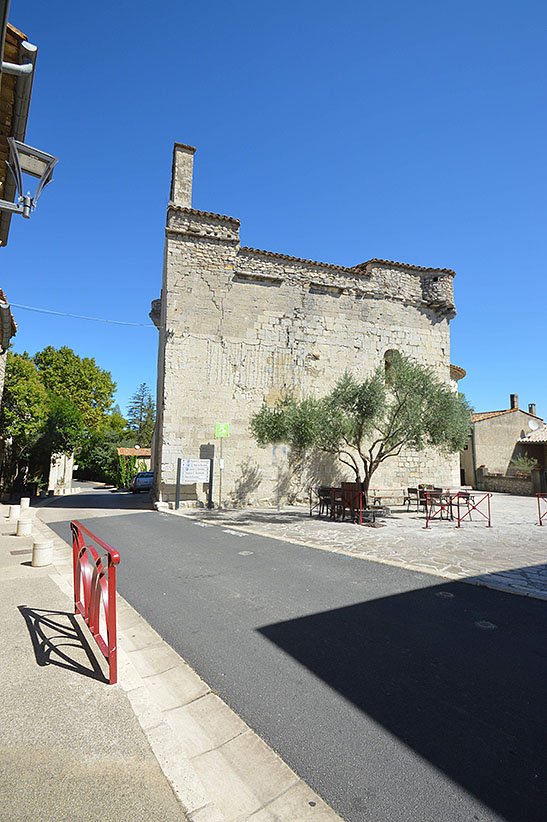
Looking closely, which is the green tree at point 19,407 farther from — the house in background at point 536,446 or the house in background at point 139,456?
the house in background at point 536,446

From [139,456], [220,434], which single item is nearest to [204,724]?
[220,434]

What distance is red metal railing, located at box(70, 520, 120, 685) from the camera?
2977mm

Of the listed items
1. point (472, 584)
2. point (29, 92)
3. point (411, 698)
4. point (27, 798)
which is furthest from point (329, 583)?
point (29, 92)

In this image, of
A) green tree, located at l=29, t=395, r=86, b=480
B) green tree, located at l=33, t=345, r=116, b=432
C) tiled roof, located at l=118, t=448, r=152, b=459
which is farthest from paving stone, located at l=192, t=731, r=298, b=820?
tiled roof, located at l=118, t=448, r=152, b=459

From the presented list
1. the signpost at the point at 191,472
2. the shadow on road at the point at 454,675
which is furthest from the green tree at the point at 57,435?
the shadow on road at the point at 454,675

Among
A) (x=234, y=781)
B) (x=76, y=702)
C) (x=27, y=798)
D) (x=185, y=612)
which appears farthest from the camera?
(x=185, y=612)

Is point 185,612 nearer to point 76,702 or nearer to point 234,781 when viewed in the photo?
point 76,702

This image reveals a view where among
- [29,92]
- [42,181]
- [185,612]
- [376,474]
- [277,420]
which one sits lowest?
[185,612]

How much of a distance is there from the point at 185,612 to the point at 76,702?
184 cm

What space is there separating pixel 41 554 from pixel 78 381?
3152cm

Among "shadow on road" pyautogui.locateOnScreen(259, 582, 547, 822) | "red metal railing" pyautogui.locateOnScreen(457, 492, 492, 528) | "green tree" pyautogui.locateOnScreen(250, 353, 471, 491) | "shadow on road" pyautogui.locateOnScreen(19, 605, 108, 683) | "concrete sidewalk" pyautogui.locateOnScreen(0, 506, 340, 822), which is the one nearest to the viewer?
"concrete sidewalk" pyautogui.locateOnScreen(0, 506, 340, 822)

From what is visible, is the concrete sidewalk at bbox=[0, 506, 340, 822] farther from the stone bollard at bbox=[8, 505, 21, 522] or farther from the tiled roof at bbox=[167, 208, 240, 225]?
the tiled roof at bbox=[167, 208, 240, 225]

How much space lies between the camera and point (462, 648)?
367 centimetres

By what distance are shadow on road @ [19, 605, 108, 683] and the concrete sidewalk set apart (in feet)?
0.05
